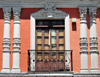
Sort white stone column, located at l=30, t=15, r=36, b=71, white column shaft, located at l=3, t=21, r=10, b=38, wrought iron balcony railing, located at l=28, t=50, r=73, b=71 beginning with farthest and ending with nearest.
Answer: white column shaft, located at l=3, t=21, r=10, b=38 → wrought iron balcony railing, located at l=28, t=50, r=73, b=71 → white stone column, located at l=30, t=15, r=36, b=71

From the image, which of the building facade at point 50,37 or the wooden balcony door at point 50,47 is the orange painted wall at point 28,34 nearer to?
the building facade at point 50,37

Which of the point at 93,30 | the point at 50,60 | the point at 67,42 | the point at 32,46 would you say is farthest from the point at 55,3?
the point at 50,60

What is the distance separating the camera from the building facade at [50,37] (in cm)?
1239

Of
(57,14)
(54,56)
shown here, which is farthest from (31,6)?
(54,56)

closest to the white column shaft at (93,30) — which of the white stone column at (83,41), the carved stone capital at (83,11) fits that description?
the white stone column at (83,41)

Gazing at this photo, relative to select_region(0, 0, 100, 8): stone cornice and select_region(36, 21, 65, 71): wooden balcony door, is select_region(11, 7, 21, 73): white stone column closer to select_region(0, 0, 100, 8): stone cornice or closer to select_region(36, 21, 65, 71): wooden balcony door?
select_region(0, 0, 100, 8): stone cornice

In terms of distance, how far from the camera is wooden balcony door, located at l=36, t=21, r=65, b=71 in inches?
491

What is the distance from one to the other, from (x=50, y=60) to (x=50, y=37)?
123cm

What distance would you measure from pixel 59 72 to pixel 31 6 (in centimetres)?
369

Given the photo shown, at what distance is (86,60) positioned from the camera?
12398mm

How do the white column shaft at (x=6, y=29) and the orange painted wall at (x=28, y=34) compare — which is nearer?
the orange painted wall at (x=28, y=34)

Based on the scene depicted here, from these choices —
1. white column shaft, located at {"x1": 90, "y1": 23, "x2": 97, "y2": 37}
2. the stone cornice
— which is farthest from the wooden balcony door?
white column shaft, located at {"x1": 90, "y1": 23, "x2": 97, "y2": 37}

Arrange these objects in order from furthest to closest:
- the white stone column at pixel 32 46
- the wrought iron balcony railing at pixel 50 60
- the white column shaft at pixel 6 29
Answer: the white column shaft at pixel 6 29
the wrought iron balcony railing at pixel 50 60
the white stone column at pixel 32 46

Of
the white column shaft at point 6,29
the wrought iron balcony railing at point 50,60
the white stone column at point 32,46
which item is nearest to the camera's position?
the white stone column at point 32,46
